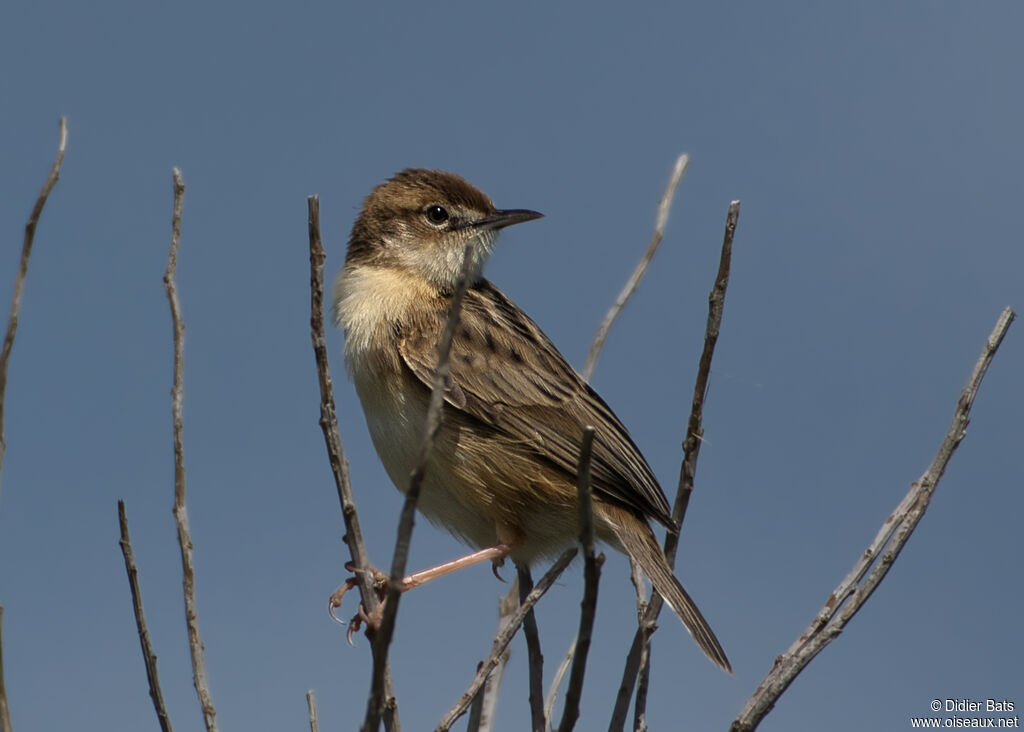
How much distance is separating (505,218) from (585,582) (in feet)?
12.3

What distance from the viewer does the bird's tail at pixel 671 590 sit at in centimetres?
437

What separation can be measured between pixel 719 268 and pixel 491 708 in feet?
6.69

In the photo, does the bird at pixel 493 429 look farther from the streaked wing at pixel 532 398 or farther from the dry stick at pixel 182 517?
the dry stick at pixel 182 517

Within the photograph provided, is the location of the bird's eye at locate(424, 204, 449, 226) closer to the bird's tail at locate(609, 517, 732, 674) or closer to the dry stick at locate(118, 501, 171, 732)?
the bird's tail at locate(609, 517, 732, 674)

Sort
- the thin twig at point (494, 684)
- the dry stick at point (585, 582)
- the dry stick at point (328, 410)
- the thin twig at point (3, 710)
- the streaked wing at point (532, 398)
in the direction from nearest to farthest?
the dry stick at point (585, 582), the thin twig at point (3, 710), the dry stick at point (328, 410), the thin twig at point (494, 684), the streaked wing at point (532, 398)

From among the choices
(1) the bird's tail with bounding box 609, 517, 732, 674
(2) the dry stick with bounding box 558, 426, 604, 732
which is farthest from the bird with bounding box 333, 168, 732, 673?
(2) the dry stick with bounding box 558, 426, 604, 732

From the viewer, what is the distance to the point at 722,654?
4426mm

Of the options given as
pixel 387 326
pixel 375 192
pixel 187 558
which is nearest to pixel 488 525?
pixel 387 326

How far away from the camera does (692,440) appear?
151 inches

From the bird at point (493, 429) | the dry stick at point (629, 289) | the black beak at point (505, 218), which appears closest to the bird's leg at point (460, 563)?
the bird at point (493, 429)

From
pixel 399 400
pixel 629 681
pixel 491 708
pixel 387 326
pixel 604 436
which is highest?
pixel 387 326

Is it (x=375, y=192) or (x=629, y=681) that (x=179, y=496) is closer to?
(x=629, y=681)

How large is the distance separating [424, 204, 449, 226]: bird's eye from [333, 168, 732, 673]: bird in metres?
0.38

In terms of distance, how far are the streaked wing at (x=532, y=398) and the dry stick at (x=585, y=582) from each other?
79.1 inches
